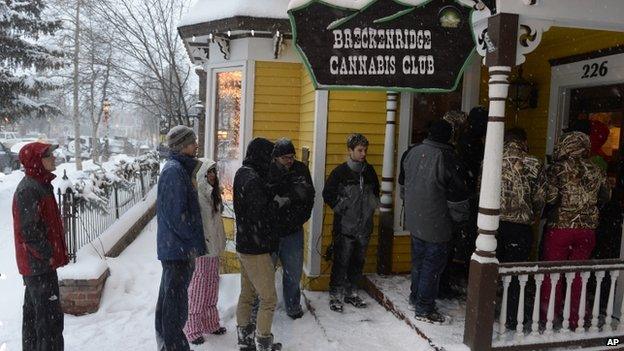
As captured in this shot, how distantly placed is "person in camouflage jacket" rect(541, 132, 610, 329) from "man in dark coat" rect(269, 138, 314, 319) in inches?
88.3

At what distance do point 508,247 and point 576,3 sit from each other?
7.04ft

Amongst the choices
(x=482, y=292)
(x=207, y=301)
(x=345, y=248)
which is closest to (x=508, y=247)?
(x=482, y=292)

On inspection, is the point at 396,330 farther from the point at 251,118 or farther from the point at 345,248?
the point at 251,118

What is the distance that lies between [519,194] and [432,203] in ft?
2.48

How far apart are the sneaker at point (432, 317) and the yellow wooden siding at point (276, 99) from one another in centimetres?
335

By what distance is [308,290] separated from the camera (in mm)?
6133

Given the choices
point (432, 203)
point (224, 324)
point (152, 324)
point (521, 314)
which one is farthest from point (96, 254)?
point (521, 314)

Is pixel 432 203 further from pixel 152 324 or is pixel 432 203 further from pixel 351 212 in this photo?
pixel 152 324

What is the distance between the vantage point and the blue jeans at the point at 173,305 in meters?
3.98

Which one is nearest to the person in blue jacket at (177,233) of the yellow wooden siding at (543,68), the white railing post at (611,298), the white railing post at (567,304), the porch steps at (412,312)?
the porch steps at (412,312)

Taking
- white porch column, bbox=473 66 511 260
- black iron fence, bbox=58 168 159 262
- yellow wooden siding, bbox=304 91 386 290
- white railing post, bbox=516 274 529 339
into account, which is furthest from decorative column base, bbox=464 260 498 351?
black iron fence, bbox=58 168 159 262

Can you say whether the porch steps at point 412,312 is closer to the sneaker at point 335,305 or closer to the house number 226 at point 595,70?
the sneaker at point 335,305

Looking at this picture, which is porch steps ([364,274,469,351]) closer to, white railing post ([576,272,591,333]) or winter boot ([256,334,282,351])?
white railing post ([576,272,591,333])

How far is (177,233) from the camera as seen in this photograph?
12.7ft
